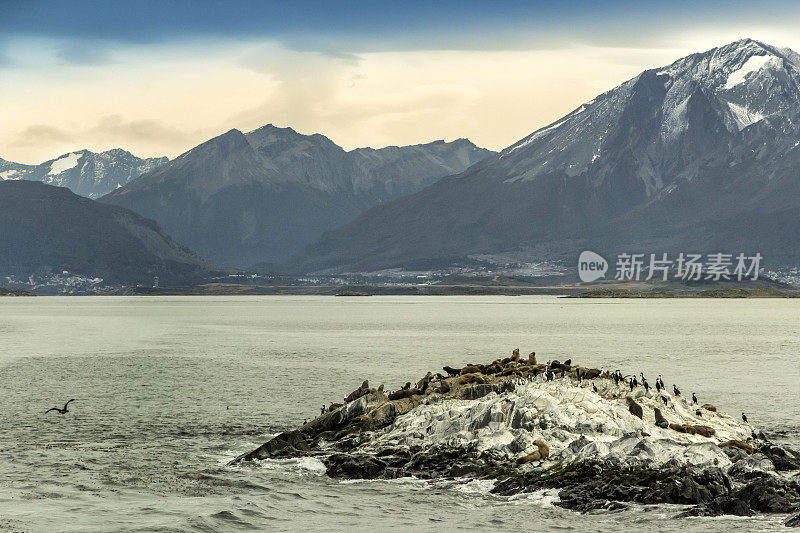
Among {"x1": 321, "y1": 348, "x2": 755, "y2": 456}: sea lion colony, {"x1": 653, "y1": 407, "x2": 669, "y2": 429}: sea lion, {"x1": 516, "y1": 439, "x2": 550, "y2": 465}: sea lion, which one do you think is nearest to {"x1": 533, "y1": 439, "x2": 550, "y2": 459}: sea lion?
{"x1": 516, "y1": 439, "x2": 550, "y2": 465}: sea lion

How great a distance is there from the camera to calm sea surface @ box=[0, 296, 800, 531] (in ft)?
95.4

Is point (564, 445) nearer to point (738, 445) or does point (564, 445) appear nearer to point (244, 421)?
point (738, 445)

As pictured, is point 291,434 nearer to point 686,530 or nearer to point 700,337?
point 686,530

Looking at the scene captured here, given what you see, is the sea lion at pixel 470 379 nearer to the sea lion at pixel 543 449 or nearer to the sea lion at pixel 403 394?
the sea lion at pixel 403 394

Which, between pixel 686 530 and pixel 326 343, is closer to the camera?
pixel 686 530

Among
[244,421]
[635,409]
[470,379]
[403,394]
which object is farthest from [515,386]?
[244,421]

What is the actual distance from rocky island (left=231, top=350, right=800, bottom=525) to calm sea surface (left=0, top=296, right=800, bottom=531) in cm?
99

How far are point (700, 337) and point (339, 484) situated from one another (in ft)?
345

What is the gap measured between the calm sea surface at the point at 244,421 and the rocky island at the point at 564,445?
0.99 m

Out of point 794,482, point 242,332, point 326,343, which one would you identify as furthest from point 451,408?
point 242,332

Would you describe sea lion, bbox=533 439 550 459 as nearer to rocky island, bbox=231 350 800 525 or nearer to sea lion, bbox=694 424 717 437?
rocky island, bbox=231 350 800 525

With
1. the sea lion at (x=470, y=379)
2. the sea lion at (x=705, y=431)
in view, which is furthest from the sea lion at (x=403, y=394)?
the sea lion at (x=705, y=431)

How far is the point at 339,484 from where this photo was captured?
111 ft

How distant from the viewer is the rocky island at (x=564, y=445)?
99.0 feet
